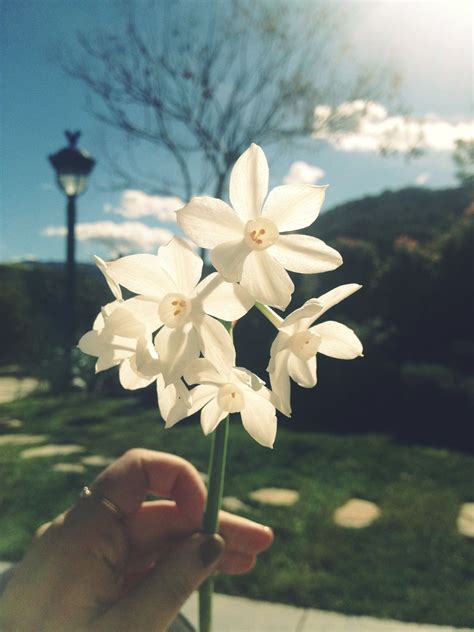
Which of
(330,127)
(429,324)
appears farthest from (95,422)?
(330,127)

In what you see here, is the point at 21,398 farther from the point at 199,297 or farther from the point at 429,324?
the point at 199,297

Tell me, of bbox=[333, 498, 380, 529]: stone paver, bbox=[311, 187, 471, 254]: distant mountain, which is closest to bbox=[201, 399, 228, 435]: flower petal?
bbox=[333, 498, 380, 529]: stone paver

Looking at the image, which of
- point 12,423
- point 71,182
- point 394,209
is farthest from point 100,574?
point 394,209

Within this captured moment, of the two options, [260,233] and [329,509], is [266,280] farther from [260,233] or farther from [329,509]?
[329,509]

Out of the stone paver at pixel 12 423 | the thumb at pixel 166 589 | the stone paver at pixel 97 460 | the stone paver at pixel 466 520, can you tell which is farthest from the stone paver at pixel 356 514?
the stone paver at pixel 12 423

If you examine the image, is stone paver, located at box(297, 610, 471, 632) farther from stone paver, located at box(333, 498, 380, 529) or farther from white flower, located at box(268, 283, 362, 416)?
white flower, located at box(268, 283, 362, 416)

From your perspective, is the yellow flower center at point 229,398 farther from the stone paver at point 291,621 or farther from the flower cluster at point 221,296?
the stone paver at point 291,621
